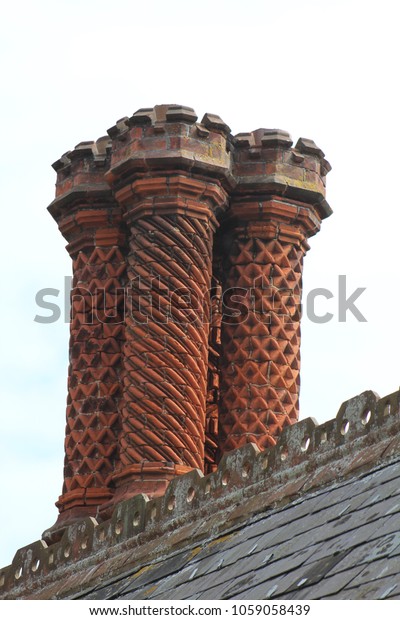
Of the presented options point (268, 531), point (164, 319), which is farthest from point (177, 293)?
point (268, 531)

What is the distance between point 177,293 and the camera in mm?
21719

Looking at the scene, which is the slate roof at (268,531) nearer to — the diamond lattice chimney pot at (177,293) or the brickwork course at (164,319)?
the brickwork course at (164,319)

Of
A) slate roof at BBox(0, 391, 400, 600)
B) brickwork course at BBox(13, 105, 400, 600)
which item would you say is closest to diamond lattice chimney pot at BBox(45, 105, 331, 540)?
brickwork course at BBox(13, 105, 400, 600)

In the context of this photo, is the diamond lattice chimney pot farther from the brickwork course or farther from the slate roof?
the slate roof

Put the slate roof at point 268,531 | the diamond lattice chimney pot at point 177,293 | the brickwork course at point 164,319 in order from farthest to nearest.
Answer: the diamond lattice chimney pot at point 177,293, the brickwork course at point 164,319, the slate roof at point 268,531

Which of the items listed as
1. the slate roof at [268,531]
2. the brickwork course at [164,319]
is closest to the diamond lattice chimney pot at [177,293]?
the brickwork course at [164,319]

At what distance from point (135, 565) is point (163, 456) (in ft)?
8.77

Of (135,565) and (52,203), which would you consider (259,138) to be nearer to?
(52,203)

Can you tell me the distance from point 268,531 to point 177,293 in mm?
5550

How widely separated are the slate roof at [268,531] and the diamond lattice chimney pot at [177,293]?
1.66m

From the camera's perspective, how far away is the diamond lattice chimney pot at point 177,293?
21.4 meters

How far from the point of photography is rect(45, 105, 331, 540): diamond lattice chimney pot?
70.3 feet

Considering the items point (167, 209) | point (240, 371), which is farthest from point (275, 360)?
point (167, 209)

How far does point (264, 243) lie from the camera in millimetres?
22750
